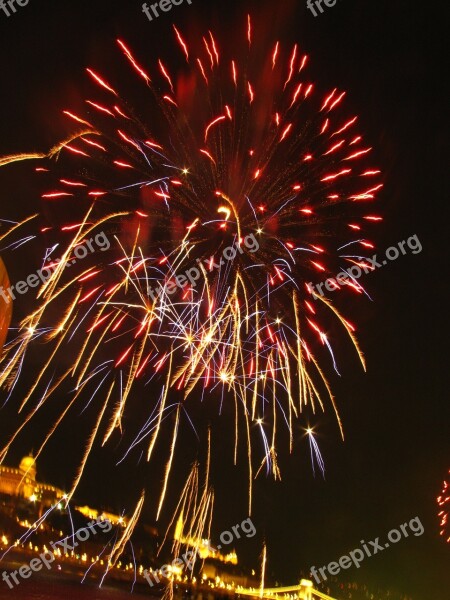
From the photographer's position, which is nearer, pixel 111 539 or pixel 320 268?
pixel 320 268

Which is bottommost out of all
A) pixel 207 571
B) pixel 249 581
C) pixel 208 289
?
pixel 249 581

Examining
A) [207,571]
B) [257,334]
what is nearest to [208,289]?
[257,334]

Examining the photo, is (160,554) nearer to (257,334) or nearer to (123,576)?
(123,576)

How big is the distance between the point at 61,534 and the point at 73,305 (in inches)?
1465

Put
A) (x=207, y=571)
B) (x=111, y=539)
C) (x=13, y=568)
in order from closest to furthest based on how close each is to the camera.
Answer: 1. (x=13, y=568)
2. (x=111, y=539)
3. (x=207, y=571)

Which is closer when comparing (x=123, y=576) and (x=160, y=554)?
(x=123, y=576)

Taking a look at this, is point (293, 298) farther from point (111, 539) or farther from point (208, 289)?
point (111, 539)

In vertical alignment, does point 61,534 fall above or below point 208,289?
below

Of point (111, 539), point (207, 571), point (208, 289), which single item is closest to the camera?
point (208, 289)

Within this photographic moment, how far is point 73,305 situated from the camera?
14.6 m

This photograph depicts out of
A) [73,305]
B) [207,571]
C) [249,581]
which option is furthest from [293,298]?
[249,581]

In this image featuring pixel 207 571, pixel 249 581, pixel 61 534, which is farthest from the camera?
pixel 249 581

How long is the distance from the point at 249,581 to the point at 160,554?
24.5 m

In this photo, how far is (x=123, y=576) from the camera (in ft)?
158
